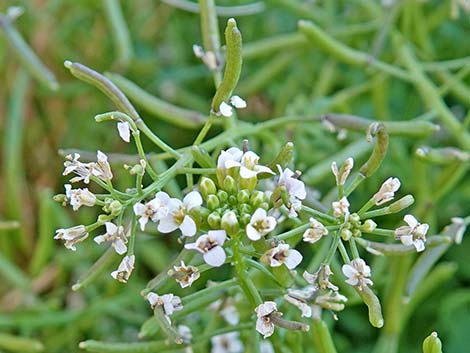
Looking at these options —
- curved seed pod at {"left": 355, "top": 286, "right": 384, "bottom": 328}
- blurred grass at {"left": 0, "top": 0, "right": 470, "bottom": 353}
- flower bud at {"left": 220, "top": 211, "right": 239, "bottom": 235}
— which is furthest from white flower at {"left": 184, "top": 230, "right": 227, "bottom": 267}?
blurred grass at {"left": 0, "top": 0, "right": 470, "bottom": 353}

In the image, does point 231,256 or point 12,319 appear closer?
point 231,256

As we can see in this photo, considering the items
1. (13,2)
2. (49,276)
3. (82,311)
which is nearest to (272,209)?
(82,311)

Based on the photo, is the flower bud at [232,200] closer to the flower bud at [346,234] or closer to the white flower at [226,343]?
the flower bud at [346,234]

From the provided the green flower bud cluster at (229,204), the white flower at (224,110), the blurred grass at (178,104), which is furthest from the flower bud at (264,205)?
the blurred grass at (178,104)

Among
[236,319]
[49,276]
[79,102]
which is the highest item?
[236,319]

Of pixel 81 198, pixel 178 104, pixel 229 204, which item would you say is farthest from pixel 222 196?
pixel 178 104

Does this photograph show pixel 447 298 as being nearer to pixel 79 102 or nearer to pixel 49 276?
pixel 49 276

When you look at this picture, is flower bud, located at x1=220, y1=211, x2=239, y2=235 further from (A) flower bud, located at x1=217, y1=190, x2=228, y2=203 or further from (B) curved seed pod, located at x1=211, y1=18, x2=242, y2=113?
(B) curved seed pod, located at x1=211, y1=18, x2=242, y2=113

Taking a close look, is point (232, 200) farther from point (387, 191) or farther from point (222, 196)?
point (387, 191)
